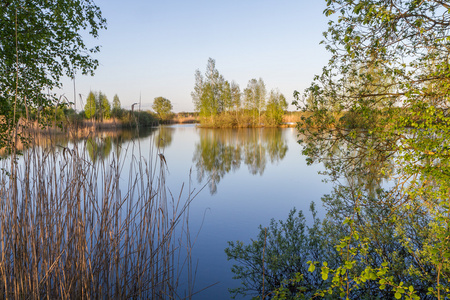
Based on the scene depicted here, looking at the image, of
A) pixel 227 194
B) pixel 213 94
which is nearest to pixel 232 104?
pixel 213 94

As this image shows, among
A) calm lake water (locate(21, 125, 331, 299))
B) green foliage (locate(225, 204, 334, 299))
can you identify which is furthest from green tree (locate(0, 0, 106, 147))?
green foliage (locate(225, 204, 334, 299))

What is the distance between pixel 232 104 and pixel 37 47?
140ft

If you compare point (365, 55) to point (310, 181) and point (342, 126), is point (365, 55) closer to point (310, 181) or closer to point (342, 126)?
point (342, 126)

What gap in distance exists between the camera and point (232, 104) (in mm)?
47406

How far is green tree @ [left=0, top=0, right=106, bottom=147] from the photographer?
5188 mm

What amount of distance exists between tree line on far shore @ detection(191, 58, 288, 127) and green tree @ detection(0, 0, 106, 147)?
3571cm

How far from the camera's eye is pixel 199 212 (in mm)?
7676

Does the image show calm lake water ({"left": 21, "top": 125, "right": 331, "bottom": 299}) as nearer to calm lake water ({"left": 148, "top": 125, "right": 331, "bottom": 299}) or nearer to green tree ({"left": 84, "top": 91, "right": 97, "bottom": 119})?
calm lake water ({"left": 148, "top": 125, "right": 331, "bottom": 299})

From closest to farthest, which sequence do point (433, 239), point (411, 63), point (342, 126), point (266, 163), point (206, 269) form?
1. point (433, 239)
2. point (411, 63)
3. point (342, 126)
4. point (206, 269)
5. point (266, 163)

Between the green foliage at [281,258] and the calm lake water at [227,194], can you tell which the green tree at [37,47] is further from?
the green foliage at [281,258]

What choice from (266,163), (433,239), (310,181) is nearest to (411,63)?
(433,239)

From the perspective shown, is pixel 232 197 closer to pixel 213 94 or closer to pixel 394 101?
pixel 394 101

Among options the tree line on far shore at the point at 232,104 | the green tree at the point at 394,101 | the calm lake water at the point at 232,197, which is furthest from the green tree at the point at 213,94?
the green tree at the point at 394,101

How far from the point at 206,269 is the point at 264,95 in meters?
43.0
